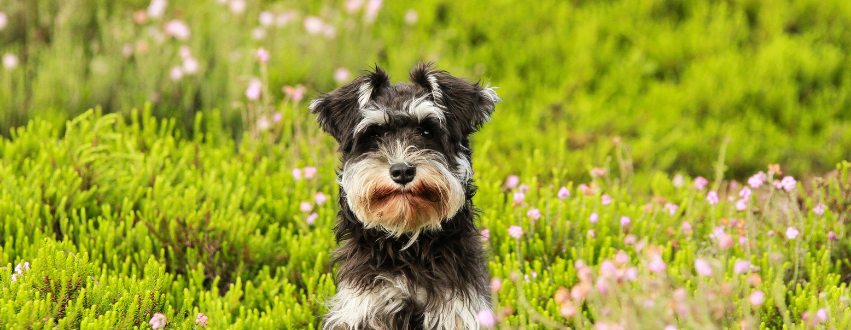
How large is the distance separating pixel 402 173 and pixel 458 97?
638 millimetres

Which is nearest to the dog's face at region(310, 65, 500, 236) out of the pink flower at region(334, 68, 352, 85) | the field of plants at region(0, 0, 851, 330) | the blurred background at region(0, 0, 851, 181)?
the field of plants at region(0, 0, 851, 330)

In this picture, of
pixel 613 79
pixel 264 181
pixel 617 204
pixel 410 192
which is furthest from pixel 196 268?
pixel 613 79

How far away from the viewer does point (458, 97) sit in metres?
3.80

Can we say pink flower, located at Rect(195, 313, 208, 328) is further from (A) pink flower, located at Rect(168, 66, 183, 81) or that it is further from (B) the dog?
(A) pink flower, located at Rect(168, 66, 183, 81)

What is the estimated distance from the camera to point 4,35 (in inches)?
304

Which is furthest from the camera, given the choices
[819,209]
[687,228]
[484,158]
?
[484,158]

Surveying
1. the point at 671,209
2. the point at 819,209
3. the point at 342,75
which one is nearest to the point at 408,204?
the point at 671,209

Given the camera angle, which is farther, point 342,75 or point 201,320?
point 342,75

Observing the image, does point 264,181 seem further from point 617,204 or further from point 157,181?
point 617,204

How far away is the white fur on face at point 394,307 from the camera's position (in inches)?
147

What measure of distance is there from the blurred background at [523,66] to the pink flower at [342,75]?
0.02 metres

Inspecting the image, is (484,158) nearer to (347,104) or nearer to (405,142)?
(347,104)

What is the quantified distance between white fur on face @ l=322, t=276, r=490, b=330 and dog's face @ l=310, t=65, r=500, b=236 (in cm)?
30

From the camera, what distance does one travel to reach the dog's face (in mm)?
3451
